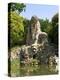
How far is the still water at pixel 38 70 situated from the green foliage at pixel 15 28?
0.25 m

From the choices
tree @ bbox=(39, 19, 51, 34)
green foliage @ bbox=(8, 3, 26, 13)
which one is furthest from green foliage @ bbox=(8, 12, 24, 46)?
tree @ bbox=(39, 19, 51, 34)

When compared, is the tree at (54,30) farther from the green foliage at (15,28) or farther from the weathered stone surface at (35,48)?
the green foliage at (15,28)

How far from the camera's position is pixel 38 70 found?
216 cm

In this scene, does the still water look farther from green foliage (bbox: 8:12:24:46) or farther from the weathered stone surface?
green foliage (bbox: 8:12:24:46)

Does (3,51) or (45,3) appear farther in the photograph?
(45,3)

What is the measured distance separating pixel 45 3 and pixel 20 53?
0.53 m

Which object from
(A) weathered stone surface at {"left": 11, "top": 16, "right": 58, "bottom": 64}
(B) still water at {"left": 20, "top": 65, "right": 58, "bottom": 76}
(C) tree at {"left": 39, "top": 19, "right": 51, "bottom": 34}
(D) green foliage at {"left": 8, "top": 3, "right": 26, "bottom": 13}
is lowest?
(B) still water at {"left": 20, "top": 65, "right": 58, "bottom": 76}

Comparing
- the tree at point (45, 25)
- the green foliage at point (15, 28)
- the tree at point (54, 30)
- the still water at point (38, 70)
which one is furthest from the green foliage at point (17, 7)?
the still water at point (38, 70)

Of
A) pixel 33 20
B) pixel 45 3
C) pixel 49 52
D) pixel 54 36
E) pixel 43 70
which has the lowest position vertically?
pixel 43 70

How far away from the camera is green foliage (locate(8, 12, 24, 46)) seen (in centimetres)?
209

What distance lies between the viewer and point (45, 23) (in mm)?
2213

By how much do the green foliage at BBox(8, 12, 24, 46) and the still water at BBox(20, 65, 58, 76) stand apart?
0.81 ft

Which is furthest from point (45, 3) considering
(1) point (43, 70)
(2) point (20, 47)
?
(1) point (43, 70)

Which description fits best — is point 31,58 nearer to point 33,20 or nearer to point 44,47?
point 44,47
